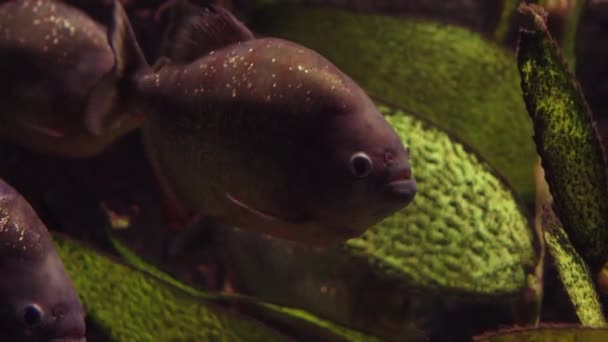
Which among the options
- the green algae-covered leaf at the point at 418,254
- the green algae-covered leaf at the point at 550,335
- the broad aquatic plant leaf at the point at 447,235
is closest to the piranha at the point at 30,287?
the green algae-covered leaf at the point at 418,254

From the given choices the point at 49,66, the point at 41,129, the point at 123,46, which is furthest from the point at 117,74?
the point at 41,129

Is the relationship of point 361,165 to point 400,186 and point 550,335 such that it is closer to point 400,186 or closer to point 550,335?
point 400,186

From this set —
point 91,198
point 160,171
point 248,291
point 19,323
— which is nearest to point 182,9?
point 160,171

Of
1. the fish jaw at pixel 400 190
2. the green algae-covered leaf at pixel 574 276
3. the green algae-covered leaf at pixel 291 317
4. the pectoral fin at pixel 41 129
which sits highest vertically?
the fish jaw at pixel 400 190

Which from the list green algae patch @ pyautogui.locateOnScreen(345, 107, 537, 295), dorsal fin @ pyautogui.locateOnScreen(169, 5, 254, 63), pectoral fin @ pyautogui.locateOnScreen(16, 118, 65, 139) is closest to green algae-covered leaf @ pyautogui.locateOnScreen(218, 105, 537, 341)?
green algae patch @ pyautogui.locateOnScreen(345, 107, 537, 295)

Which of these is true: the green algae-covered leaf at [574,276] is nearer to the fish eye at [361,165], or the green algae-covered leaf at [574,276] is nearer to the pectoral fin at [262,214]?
the fish eye at [361,165]

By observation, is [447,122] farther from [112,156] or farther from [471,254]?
[112,156]

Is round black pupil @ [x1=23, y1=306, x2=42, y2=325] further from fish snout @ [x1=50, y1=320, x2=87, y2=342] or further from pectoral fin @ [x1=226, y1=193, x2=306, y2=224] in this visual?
pectoral fin @ [x1=226, y1=193, x2=306, y2=224]
